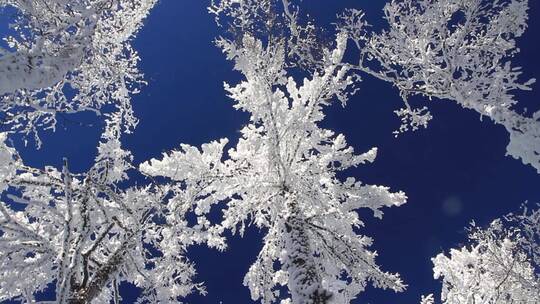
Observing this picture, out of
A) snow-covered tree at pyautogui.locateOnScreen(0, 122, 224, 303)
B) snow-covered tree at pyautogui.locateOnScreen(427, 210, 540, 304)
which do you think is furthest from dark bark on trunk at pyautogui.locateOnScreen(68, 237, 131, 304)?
snow-covered tree at pyautogui.locateOnScreen(427, 210, 540, 304)

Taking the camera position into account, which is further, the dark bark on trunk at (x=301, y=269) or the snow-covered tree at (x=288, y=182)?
the snow-covered tree at (x=288, y=182)

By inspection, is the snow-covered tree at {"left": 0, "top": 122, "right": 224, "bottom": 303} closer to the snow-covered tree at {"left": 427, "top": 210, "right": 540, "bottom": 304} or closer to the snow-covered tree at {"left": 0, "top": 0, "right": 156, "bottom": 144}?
the snow-covered tree at {"left": 0, "top": 0, "right": 156, "bottom": 144}

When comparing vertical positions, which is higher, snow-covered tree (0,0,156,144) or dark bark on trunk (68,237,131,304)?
snow-covered tree (0,0,156,144)

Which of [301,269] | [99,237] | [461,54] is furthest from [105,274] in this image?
[461,54]

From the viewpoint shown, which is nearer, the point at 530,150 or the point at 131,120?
the point at 530,150

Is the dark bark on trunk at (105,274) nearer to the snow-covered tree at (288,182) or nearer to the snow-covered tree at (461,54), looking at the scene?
the snow-covered tree at (288,182)

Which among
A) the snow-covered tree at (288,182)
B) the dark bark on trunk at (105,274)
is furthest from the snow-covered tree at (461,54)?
the dark bark on trunk at (105,274)

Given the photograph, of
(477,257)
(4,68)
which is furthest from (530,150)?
(477,257)

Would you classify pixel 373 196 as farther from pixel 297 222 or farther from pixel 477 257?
pixel 477 257

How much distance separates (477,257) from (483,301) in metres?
2.33

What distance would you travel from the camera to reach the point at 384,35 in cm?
869

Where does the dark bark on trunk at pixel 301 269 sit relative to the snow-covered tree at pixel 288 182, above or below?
below

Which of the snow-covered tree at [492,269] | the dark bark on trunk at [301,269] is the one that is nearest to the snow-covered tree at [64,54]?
the dark bark on trunk at [301,269]

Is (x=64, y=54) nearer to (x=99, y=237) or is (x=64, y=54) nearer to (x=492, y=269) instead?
(x=99, y=237)
